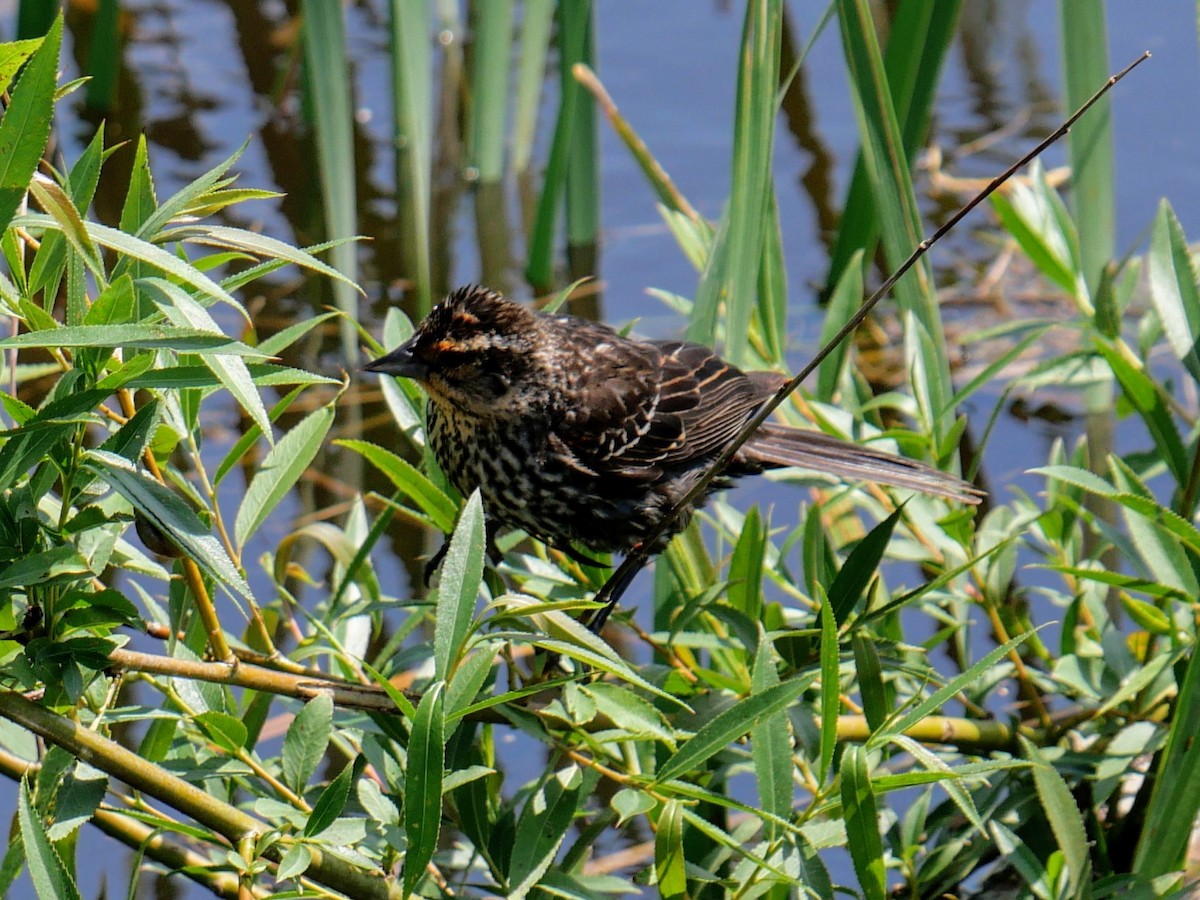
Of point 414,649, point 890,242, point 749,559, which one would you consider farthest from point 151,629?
point 890,242

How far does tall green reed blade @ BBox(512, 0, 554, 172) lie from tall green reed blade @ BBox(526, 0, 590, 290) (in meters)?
0.20

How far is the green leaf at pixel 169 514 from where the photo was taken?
1.58m

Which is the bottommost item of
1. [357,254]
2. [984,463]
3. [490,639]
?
[984,463]

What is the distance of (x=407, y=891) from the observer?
5.65ft

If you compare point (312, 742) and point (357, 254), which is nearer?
point (312, 742)

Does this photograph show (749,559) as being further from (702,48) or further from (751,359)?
(702,48)

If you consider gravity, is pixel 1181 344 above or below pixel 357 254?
above

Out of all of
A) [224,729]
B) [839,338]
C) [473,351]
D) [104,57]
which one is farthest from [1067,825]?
[104,57]

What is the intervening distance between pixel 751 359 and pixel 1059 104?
3.91 m

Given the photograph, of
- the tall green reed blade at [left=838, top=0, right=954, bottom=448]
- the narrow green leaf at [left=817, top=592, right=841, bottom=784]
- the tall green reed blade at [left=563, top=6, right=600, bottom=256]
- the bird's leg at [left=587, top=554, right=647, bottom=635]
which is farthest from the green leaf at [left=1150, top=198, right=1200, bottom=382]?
the tall green reed blade at [left=563, top=6, right=600, bottom=256]

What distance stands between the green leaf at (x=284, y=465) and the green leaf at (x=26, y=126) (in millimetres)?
779

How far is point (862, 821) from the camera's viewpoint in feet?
6.15

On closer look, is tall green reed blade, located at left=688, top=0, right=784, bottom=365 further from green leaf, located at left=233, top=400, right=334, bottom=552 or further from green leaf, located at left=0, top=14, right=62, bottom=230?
green leaf, located at left=0, top=14, right=62, bottom=230

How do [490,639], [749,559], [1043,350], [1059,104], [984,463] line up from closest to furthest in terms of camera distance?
1. [490,639]
2. [749,559]
3. [984,463]
4. [1043,350]
5. [1059,104]
